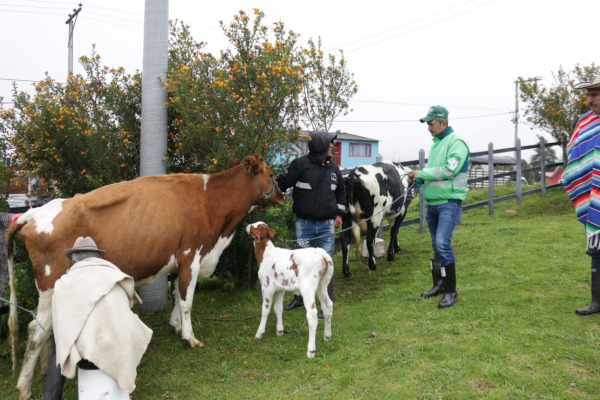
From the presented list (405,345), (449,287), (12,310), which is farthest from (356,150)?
(12,310)

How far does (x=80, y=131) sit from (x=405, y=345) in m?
5.30

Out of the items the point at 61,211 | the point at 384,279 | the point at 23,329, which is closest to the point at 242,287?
the point at 384,279

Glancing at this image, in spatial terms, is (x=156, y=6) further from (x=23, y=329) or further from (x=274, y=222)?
(x=23, y=329)

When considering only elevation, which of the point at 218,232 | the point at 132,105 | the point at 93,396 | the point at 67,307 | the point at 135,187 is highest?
the point at 132,105

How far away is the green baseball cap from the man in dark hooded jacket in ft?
4.37

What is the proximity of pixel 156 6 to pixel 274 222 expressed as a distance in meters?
3.59

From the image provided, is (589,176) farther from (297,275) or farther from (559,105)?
(559,105)

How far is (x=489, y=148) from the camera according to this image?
13.4 meters

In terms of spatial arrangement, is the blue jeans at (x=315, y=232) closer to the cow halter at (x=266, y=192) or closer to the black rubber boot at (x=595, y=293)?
the cow halter at (x=266, y=192)

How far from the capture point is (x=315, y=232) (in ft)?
19.9

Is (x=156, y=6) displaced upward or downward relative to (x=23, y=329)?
upward

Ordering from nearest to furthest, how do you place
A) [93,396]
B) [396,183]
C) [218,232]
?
[93,396], [218,232], [396,183]

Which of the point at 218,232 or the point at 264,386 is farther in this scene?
the point at 218,232

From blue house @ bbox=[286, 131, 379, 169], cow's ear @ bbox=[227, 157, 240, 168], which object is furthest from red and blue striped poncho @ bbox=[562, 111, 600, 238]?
blue house @ bbox=[286, 131, 379, 169]
